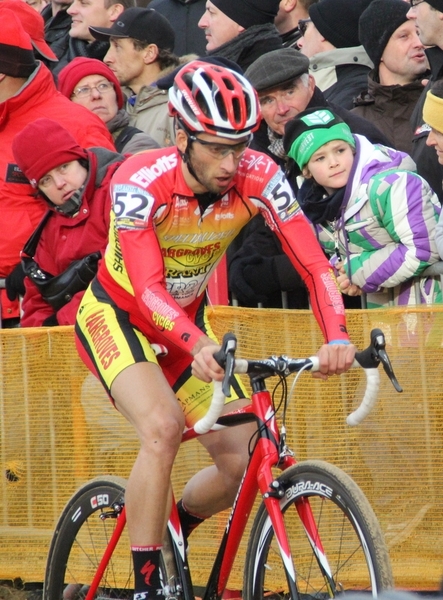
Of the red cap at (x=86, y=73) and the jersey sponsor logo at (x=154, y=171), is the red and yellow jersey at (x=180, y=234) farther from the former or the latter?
the red cap at (x=86, y=73)

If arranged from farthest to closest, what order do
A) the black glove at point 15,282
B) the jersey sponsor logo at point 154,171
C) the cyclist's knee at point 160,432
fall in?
1. the black glove at point 15,282
2. the jersey sponsor logo at point 154,171
3. the cyclist's knee at point 160,432

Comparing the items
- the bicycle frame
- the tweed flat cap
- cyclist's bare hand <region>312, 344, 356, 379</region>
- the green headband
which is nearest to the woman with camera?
the tweed flat cap

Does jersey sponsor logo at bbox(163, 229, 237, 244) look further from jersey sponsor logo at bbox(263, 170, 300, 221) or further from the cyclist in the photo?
jersey sponsor logo at bbox(263, 170, 300, 221)

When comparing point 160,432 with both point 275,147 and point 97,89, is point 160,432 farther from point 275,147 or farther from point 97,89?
point 97,89

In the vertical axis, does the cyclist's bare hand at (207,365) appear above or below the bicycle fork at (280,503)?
above

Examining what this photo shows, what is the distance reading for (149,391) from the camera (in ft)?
15.0

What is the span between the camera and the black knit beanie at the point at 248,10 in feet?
25.5

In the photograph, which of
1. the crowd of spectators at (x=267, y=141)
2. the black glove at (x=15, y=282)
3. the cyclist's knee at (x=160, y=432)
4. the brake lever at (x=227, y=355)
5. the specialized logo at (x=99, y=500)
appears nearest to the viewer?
the brake lever at (x=227, y=355)

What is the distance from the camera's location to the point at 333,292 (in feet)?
15.0

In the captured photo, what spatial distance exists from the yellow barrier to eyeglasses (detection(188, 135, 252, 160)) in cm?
149

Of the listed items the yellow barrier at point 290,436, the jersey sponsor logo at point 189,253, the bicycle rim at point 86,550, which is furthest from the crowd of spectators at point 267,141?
the bicycle rim at point 86,550

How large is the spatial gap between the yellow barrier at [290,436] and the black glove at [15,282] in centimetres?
33

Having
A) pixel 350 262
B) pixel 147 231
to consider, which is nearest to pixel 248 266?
pixel 350 262

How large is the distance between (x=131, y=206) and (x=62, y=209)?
1865mm
